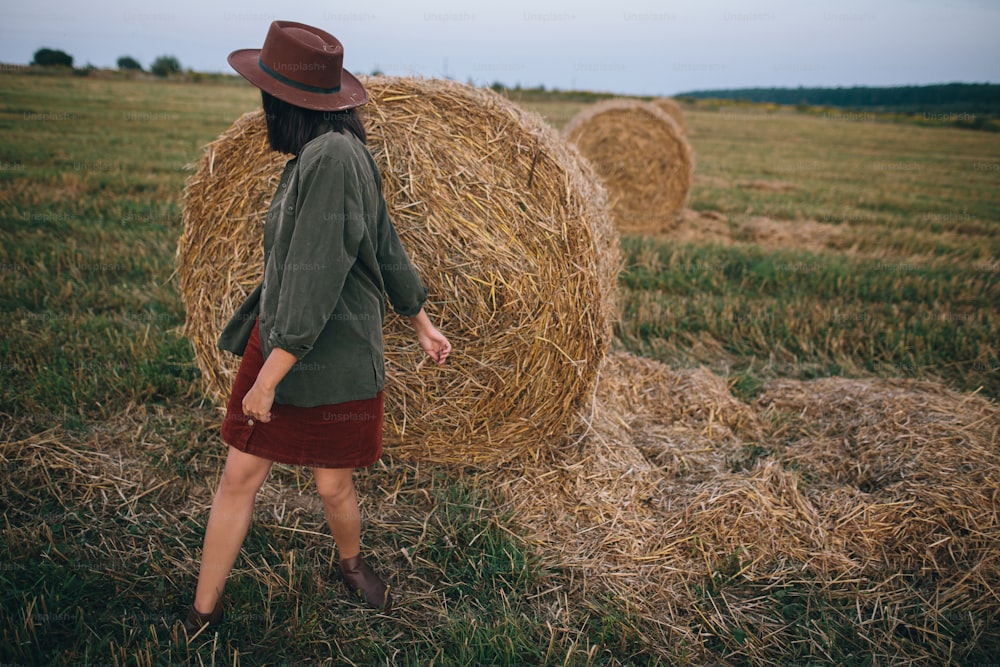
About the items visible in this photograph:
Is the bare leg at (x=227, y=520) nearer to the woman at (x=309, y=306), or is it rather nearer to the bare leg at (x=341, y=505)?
the woman at (x=309, y=306)

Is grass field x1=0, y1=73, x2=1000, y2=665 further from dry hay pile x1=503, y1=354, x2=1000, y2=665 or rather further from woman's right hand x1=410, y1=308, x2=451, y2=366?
woman's right hand x1=410, y1=308, x2=451, y2=366

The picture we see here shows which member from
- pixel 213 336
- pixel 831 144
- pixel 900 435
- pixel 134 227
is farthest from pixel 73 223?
pixel 831 144

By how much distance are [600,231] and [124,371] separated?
125 inches

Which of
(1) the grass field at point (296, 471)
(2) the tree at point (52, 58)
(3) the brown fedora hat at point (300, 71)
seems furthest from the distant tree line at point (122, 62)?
(3) the brown fedora hat at point (300, 71)

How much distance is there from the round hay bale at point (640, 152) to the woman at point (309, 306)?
806cm

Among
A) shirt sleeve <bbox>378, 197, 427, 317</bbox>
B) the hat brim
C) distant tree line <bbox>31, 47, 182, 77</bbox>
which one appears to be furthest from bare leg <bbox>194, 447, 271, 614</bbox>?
distant tree line <bbox>31, 47, 182, 77</bbox>

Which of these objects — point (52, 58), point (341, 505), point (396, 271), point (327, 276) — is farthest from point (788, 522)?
point (52, 58)

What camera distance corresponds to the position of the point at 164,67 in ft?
150

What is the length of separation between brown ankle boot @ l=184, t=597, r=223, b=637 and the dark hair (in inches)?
65.8

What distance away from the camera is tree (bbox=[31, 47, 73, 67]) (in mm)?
40188

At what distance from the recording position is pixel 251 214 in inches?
128

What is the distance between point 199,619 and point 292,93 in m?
1.90

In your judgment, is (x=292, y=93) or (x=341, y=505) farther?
(x=341, y=505)

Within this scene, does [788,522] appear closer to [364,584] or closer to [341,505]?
[364,584]
